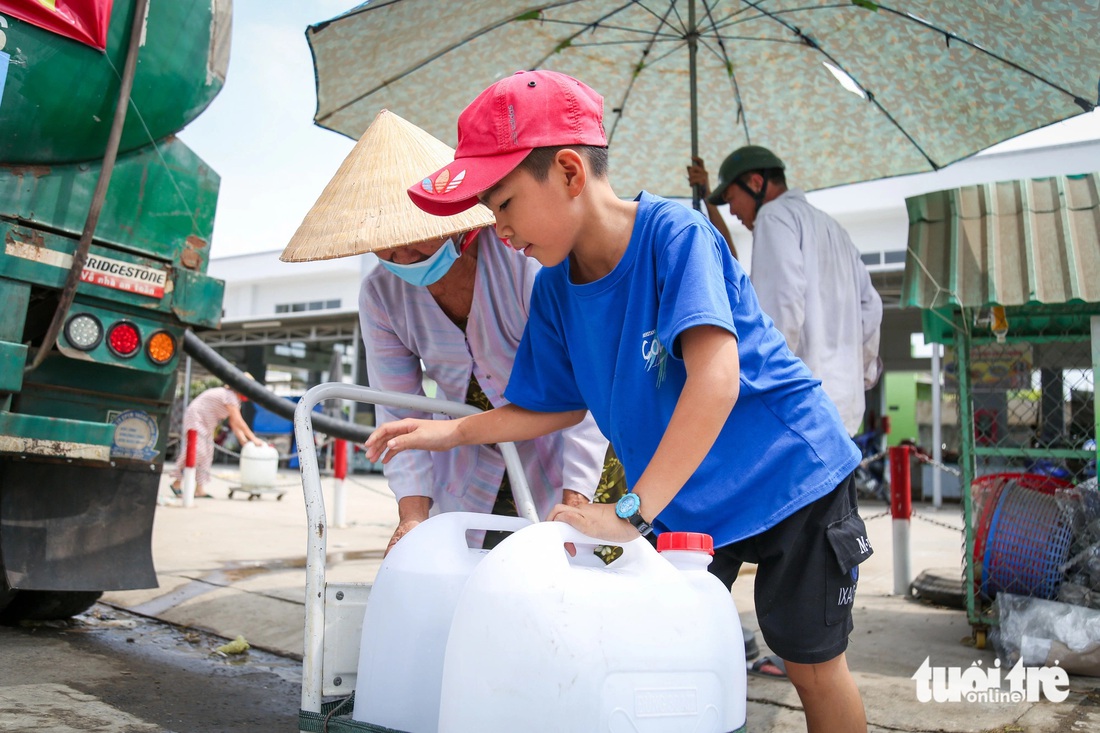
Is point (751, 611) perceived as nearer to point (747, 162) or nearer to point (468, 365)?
point (747, 162)

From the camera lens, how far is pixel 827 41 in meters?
3.76

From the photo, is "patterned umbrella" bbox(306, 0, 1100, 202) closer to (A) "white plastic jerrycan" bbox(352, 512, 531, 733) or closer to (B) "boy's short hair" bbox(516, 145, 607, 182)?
(B) "boy's short hair" bbox(516, 145, 607, 182)

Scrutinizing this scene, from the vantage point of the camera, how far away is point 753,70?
4102 millimetres

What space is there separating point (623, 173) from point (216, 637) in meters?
2.96

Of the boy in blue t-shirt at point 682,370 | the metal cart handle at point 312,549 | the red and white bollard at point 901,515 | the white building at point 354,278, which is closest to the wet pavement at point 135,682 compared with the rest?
the metal cart handle at point 312,549

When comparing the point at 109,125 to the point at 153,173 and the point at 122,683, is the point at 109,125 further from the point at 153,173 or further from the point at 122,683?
the point at 122,683

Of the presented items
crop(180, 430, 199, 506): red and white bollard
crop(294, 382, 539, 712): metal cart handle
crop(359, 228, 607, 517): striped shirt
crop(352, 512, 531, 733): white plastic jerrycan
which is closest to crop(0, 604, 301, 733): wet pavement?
crop(359, 228, 607, 517): striped shirt

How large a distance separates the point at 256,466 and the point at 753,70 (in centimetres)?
734

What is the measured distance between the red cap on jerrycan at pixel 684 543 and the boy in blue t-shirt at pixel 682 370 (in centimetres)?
8

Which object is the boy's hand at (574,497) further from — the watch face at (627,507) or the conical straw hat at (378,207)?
the watch face at (627,507)

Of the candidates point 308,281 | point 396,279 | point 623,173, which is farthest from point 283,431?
point 396,279

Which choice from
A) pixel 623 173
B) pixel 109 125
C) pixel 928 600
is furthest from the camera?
pixel 623 173

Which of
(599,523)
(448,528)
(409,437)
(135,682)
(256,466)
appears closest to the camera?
(599,523)

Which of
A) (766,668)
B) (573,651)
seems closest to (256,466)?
(766,668)
